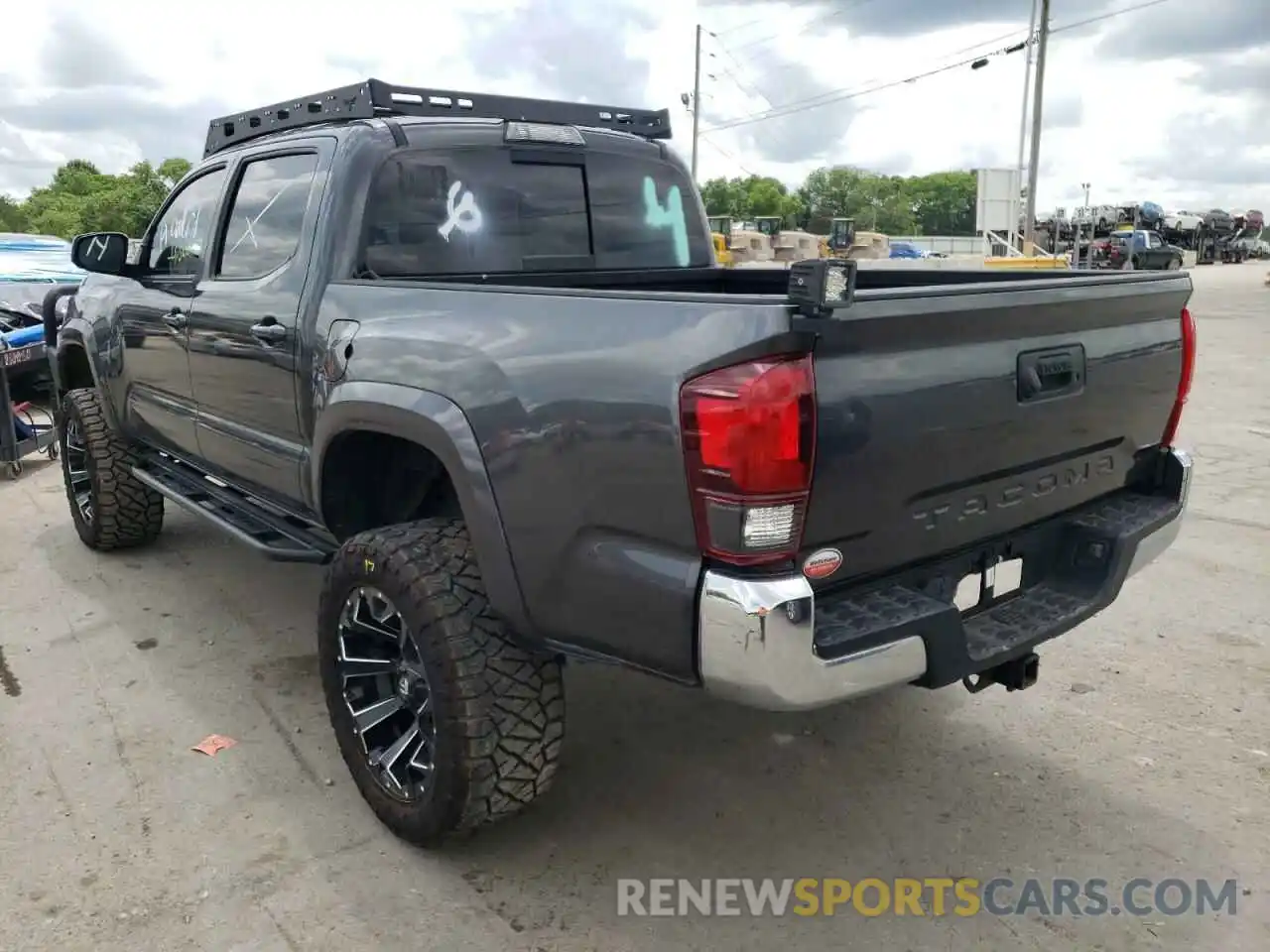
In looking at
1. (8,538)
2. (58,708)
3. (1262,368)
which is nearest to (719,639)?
(58,708)

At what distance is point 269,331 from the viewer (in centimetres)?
355

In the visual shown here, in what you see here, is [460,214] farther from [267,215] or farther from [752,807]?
[752,807]

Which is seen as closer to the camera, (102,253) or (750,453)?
(750,453)

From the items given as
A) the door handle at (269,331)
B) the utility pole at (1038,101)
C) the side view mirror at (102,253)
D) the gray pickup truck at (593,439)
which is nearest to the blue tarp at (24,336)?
the side view mirror at (102,253)

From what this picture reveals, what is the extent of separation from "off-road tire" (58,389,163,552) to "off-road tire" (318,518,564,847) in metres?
3.25

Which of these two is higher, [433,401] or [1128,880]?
[433,401]

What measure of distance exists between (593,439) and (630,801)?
4.73 feet

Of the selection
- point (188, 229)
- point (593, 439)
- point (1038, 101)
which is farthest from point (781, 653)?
point (1038, 101)

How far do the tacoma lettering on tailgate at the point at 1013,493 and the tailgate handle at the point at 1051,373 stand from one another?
0.23 meters

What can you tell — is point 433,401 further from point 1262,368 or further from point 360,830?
point 1262,368

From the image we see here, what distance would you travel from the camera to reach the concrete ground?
8.73 ft

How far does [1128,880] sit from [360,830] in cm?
218

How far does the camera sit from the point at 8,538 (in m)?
6.16

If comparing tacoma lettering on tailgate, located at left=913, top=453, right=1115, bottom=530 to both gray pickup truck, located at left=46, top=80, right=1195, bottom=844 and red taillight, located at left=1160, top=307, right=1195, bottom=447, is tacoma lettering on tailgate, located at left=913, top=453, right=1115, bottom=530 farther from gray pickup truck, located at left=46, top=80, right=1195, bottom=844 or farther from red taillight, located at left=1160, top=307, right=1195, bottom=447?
red taillight, located at left=1160, top=307, right=1195, bottom=447
